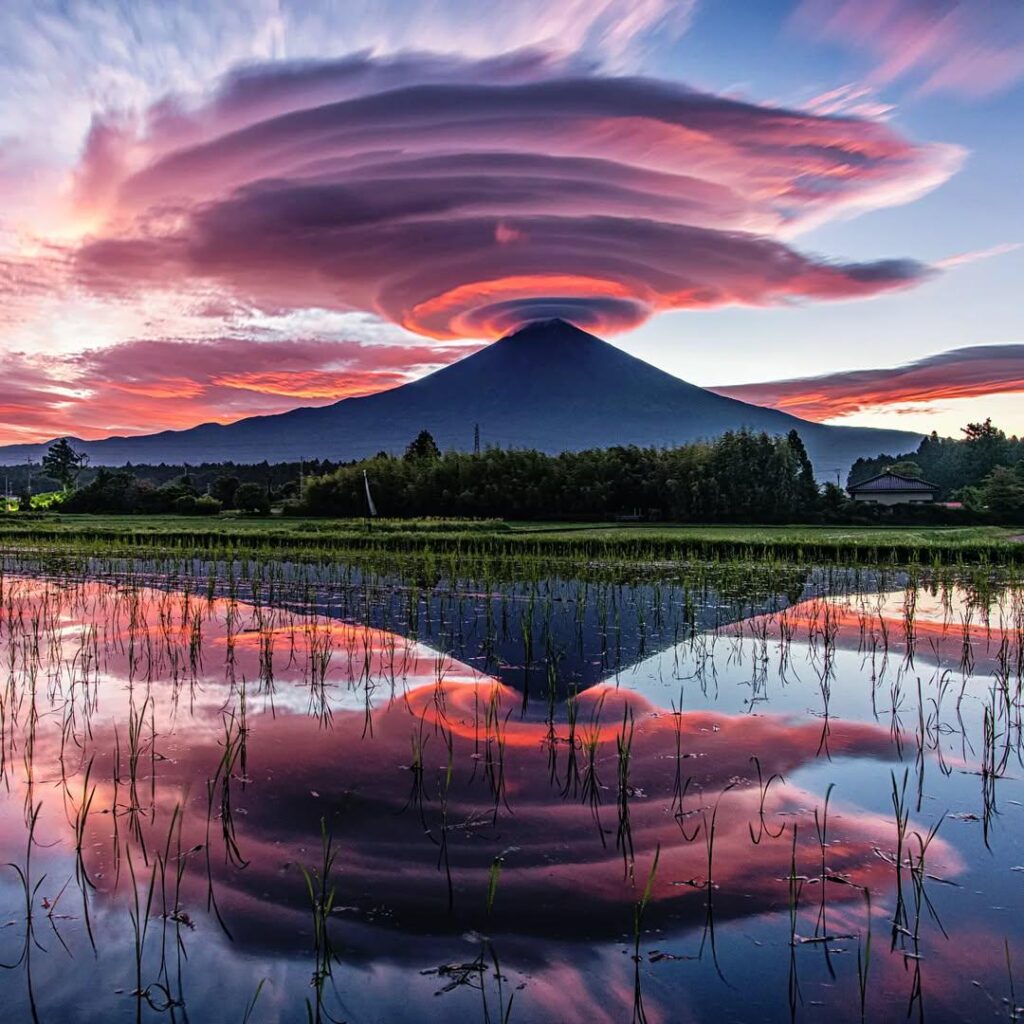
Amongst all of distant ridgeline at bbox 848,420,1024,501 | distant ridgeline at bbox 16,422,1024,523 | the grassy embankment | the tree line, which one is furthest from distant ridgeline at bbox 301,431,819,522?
the grassy embankment

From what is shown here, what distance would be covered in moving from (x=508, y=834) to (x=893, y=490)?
73.7 m

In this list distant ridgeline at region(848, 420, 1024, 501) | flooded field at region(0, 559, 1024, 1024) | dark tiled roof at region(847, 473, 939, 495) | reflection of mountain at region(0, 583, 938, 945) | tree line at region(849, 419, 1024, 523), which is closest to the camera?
flooded field at region(0, 559, 1024, 1024)

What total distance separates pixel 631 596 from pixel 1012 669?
6.71 metres

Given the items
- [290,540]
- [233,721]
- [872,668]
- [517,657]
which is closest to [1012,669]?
[872,668]

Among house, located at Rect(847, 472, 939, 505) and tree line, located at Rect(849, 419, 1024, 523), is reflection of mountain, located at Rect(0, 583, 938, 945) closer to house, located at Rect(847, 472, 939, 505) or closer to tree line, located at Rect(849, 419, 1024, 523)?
tree line, located at Rect(849, 419, 1024, 523)

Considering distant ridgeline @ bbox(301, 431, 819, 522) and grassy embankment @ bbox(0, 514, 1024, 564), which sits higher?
distant ridgeline @ bbox(301, 431, 819, 522)

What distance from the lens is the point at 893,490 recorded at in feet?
230

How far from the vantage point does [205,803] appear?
504 cm

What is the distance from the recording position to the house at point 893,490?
6988 centimetres

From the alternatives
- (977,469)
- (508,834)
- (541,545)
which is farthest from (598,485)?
(977,469)

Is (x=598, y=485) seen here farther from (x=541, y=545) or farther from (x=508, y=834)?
(x=508, y=834)

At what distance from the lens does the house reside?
69.9m

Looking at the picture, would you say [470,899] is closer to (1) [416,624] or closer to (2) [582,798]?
(2) [582,798]

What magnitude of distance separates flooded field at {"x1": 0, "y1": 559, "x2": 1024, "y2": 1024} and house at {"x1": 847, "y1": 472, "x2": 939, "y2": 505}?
216 feet
